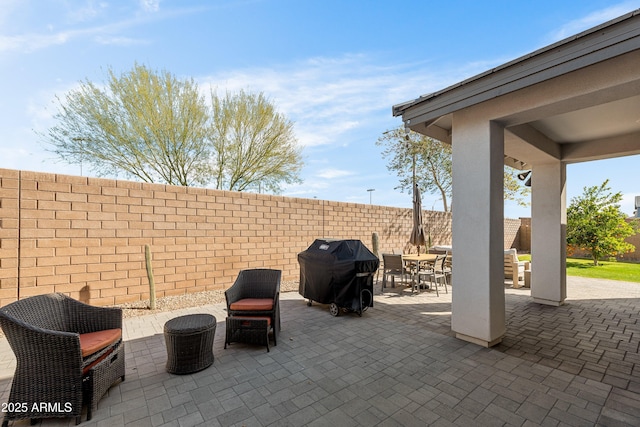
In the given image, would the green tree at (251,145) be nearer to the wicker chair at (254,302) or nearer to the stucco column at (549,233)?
the wicker chair at (254,302)

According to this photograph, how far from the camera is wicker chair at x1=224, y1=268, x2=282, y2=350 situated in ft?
11.8

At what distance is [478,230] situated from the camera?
3600mm

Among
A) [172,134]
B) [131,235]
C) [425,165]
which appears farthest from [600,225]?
[172,134]

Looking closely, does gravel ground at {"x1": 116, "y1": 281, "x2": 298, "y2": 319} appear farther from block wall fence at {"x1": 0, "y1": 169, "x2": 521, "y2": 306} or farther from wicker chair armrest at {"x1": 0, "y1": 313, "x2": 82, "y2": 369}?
wicker chair armrest at {"x1": 0, "y1": 313, "x2": 82, "y2": 369}

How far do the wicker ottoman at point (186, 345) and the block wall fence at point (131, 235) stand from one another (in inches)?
119

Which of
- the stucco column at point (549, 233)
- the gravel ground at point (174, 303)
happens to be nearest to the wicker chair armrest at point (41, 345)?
the gravel ground at point (174, 303)

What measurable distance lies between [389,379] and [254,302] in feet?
6.56

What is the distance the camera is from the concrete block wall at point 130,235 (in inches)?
171

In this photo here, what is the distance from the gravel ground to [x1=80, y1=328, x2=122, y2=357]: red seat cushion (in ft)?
7.96

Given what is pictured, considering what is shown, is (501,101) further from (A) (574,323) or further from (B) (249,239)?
(B) (249,239)

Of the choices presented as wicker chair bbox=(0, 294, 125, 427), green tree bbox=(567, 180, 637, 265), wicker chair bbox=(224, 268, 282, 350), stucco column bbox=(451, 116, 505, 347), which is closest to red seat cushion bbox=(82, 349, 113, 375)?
wicker chair bbox=(0, 294, 125, 427)

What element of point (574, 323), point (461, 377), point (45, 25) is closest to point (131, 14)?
point (45, 25)

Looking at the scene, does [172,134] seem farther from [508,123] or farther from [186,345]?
[508,123]

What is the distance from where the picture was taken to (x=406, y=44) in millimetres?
6328
